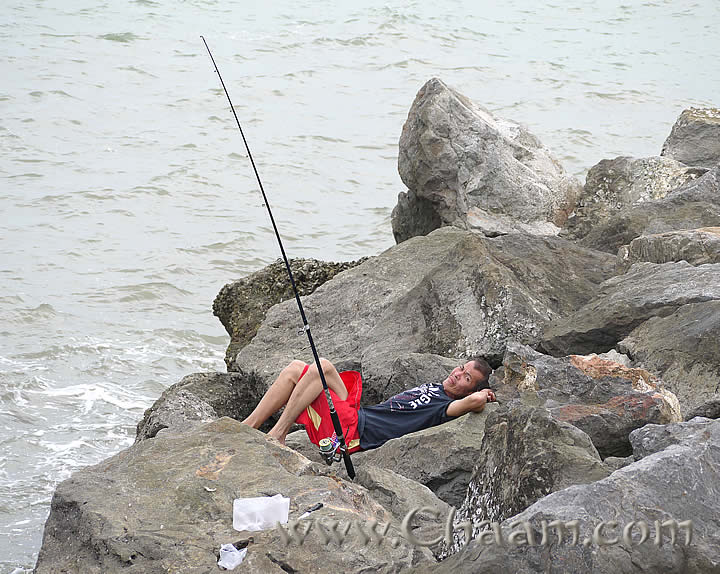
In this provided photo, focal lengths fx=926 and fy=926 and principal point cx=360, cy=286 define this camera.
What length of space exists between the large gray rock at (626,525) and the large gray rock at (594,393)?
3.49 feet

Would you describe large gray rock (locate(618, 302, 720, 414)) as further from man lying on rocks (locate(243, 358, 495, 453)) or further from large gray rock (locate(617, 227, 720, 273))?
large gray rock (locate(617, 227, 720, 273))

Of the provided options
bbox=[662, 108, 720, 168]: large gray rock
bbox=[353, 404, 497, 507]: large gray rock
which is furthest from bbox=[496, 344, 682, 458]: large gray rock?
bbox=[662, 108, 720, 168]: large gray rock

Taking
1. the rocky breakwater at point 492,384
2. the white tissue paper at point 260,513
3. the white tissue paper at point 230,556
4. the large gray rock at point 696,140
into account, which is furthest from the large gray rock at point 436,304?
the large gray rock at point 696,140

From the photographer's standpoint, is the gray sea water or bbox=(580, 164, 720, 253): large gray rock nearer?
bbox=(580, 164, 720, 253): large gray rock

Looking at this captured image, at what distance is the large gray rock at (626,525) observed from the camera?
193 centimetres

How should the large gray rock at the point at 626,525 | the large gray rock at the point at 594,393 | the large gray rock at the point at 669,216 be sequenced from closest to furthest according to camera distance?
the large gray rock at the point at 626,525
the large gray rock at the point at 594,393
the large gray rock at the point at 669,216

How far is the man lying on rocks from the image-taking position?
4.10 metres

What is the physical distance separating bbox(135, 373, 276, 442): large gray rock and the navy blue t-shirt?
2.29 ft

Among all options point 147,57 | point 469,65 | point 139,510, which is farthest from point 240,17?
point 139,510

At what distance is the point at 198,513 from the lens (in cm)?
277

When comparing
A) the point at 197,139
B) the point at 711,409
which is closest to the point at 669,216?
the point at 711,409

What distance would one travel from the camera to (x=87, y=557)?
8.74 ft

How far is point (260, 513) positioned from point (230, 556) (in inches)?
7.4

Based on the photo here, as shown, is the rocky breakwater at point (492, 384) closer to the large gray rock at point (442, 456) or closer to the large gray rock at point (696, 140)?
the large gray rock at point (442, 456)
